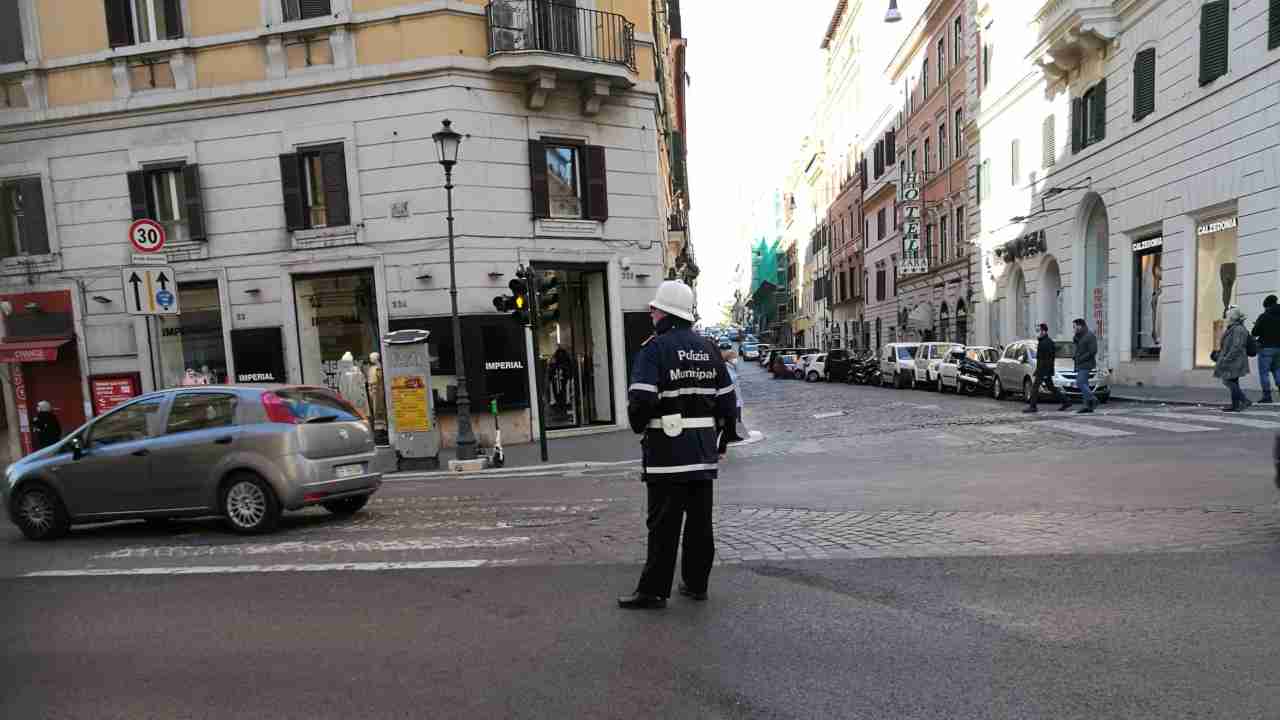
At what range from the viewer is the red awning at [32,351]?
1747cm

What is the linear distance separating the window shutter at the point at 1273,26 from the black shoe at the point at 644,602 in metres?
19.1

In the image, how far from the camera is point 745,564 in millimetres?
5586

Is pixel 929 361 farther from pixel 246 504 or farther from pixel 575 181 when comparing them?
pixel 246 504

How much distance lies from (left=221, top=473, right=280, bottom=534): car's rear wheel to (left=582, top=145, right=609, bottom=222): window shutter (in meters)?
11.1

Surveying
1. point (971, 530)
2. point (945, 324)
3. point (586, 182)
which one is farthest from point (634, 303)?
point (945, 324)

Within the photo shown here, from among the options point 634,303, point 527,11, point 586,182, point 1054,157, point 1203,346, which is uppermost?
point 527,11

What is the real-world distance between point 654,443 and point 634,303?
13.5 metres

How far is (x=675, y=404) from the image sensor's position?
14.8 ft

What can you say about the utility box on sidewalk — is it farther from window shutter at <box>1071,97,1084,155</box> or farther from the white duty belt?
window shutter at <box>1071,97,1084,155</box>

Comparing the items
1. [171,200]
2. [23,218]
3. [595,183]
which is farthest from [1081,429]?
[23,218]

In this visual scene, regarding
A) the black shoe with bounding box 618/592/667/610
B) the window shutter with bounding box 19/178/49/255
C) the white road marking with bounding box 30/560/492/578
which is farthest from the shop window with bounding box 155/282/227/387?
the black shoe with bounding box 618/592/667/610

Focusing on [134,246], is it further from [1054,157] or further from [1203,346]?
[1054,157]

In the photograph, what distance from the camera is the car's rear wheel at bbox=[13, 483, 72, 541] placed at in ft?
26.2

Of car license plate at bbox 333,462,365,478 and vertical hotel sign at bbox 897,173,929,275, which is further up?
vertical hotel sign at bbox 897,173,929,275
